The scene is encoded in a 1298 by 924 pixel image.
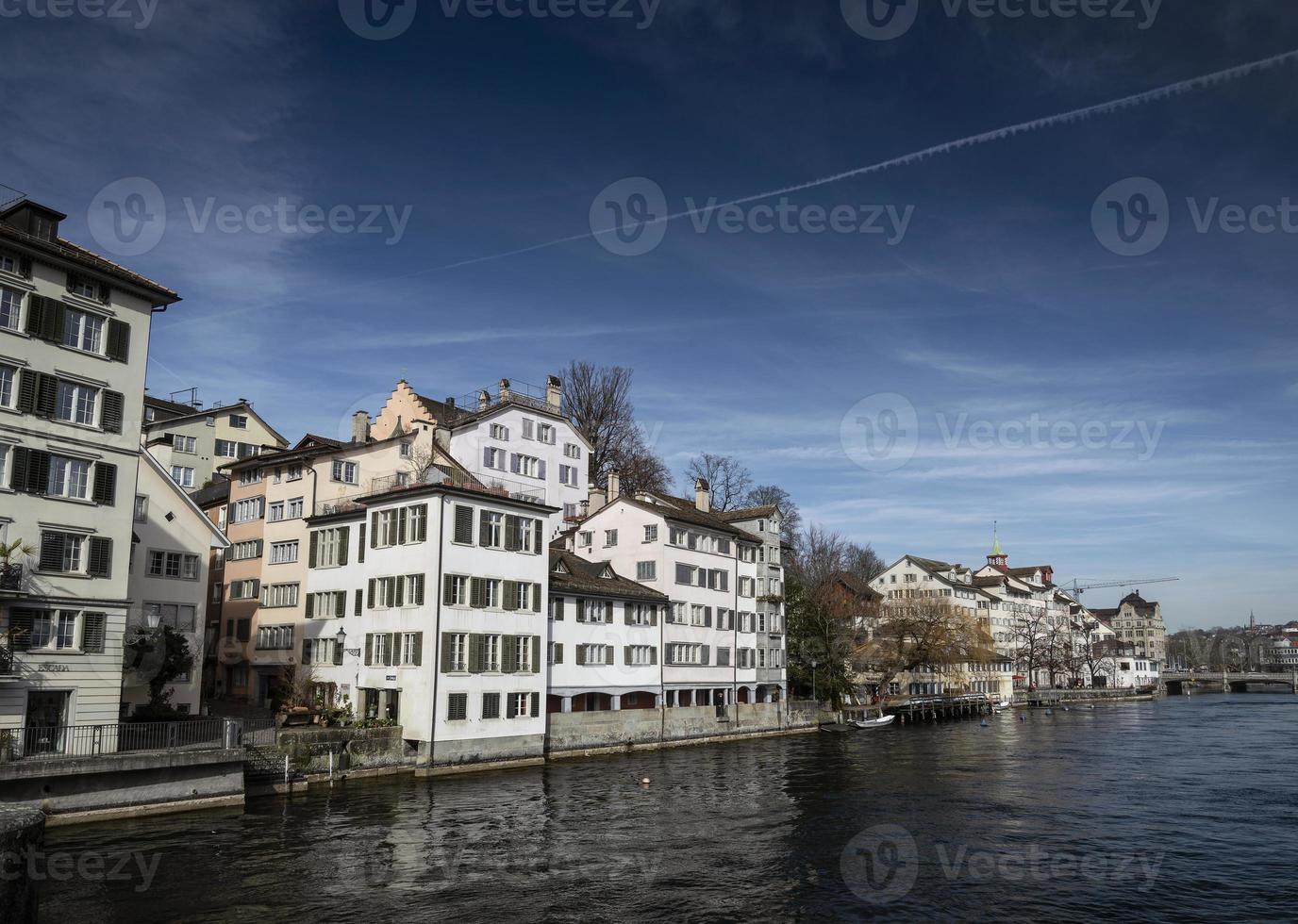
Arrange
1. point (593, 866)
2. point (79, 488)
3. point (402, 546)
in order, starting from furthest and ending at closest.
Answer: point (402, 546), point (79, 488), point (593, 866)

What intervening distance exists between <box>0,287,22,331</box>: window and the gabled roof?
32.3 m

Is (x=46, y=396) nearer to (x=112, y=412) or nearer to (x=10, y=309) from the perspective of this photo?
(x=112, y=412)

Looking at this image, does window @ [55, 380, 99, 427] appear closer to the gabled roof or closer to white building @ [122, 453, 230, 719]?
white building @ [122, 453, 230, 719]

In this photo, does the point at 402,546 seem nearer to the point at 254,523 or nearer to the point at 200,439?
the point at 254,523

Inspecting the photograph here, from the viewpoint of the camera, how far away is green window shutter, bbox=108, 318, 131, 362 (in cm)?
3978

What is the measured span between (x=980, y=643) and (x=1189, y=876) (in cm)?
8464

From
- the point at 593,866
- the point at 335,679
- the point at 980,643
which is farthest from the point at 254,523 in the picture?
the point at 980,643

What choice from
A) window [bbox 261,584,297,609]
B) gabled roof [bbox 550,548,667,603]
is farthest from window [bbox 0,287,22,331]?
gabled roof [bbox 550,548,667,603]

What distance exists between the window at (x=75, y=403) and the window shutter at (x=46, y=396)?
0.22 meters

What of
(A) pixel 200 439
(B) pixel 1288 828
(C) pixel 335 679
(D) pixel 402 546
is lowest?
(B) pixel 1288 828

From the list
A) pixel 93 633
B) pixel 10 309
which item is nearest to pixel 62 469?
pixel 10 309

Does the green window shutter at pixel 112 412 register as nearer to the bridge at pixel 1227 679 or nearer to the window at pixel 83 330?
the window at pixel 83 330

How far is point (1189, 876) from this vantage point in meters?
30.6

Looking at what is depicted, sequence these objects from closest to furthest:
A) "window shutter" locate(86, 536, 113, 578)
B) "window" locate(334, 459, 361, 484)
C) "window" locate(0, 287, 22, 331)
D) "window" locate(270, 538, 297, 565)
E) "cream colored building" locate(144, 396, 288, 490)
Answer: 1. "window" locate(0, 287, 22, 331)
2. "window shutter" locate(86, 536, 113, 578)
3. "window" locate(270, 538, 297, 565)
4. "window" locate(334, 459, 361, 484)
5. "cream colored building" locate(144, 396, 288, 490)
